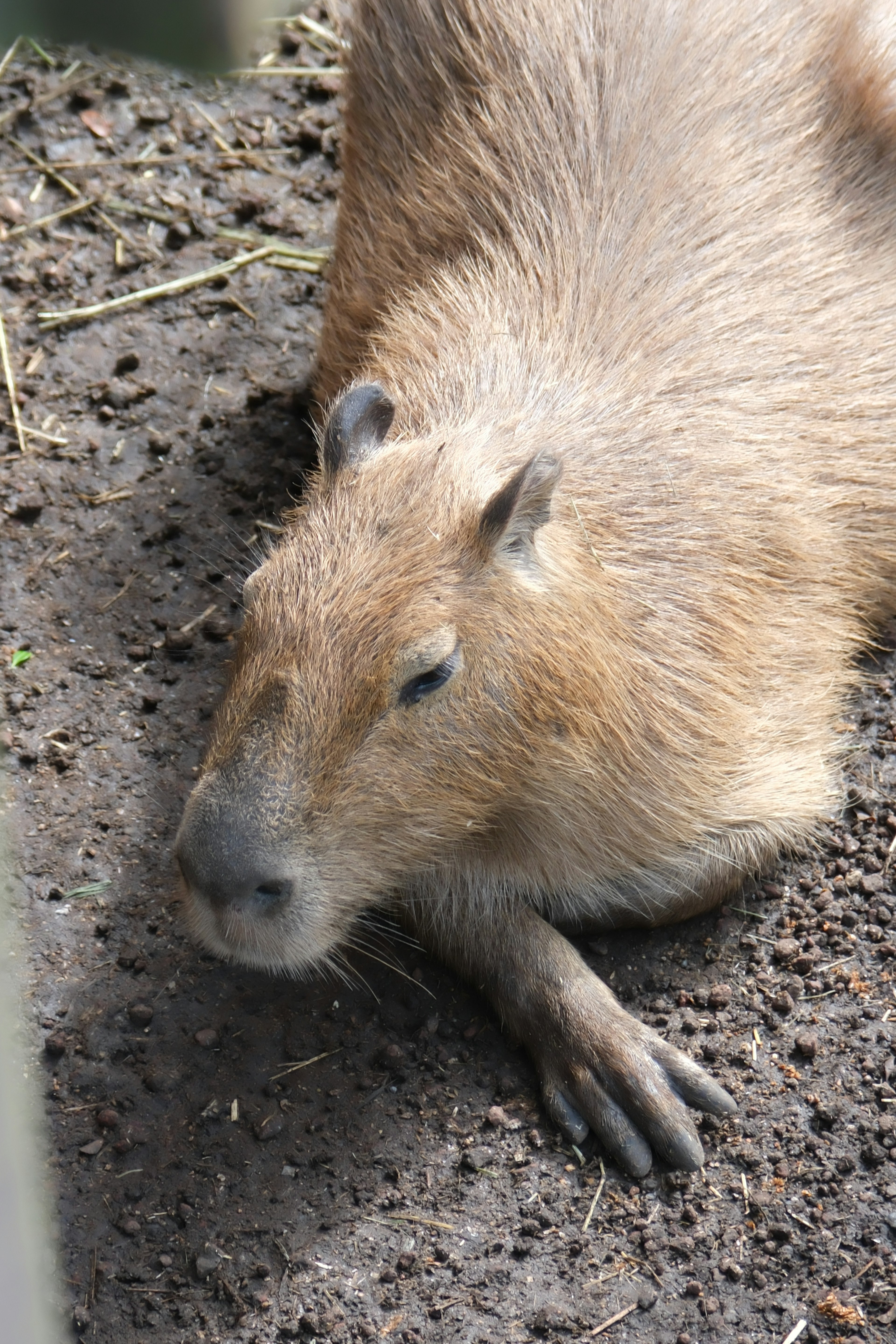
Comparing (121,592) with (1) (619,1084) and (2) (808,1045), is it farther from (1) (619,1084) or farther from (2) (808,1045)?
(2) (808,1045)

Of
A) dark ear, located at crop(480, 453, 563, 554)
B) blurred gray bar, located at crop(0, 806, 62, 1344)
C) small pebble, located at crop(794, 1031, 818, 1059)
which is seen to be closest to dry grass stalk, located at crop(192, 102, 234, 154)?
dark ear, located at crop(480, 453, 563, 554)

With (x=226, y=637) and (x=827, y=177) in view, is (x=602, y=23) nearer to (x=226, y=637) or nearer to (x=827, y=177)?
(x=827, y=177)

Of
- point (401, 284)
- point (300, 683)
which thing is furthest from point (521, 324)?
point (300, 683)

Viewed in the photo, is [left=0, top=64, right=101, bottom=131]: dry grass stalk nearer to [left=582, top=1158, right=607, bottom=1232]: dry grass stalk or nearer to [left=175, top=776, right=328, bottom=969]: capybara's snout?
[left=175, top=776, right=328, bottom=969]: capybara's snout

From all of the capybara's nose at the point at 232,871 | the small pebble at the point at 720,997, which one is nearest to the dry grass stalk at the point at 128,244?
the capybara's nose at the point at 232,871

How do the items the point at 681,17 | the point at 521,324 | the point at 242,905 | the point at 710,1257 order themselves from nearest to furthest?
the point at 242,905, the point at 710,1257, the point at 521,324, the point at 681,17
